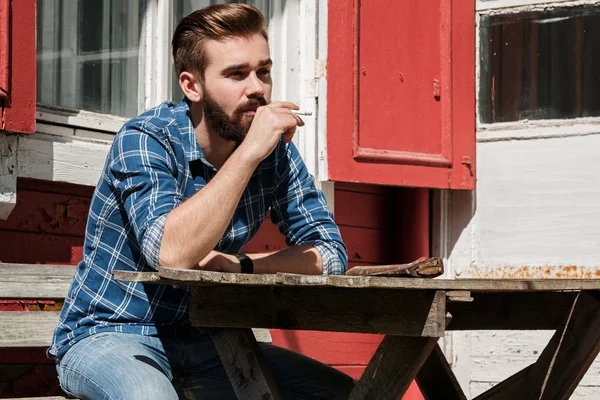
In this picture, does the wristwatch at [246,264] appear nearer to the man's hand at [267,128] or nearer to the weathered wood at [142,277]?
the man's hand at [267,128]

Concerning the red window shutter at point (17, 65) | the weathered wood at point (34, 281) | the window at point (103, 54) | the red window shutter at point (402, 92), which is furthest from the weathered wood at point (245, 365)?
the red window shutter at point (402, 92)

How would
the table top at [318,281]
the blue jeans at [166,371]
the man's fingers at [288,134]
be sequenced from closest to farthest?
the table top at [318,281] < the blue jeans at [166,371] < the man's fingers at [288,134]

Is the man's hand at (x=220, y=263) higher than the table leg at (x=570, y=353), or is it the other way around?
the man's hand at (x=220, y=263)

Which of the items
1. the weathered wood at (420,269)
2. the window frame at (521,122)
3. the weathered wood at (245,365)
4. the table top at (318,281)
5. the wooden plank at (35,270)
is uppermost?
the window frame at (521,122)

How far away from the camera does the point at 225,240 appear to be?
9.96 ft

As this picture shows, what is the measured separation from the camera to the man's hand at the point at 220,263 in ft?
8.93

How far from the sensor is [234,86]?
3.01m

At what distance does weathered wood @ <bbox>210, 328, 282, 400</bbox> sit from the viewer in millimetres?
2424

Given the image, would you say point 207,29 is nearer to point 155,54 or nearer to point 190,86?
point 190,86

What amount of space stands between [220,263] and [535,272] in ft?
9.45

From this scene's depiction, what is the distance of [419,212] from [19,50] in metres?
2.48

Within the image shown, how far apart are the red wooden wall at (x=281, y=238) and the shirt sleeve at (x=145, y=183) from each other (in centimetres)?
113

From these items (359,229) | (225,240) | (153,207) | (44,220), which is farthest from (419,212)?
(153,207)

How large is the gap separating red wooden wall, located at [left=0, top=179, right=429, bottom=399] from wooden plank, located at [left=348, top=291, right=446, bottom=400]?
1.77 metres
